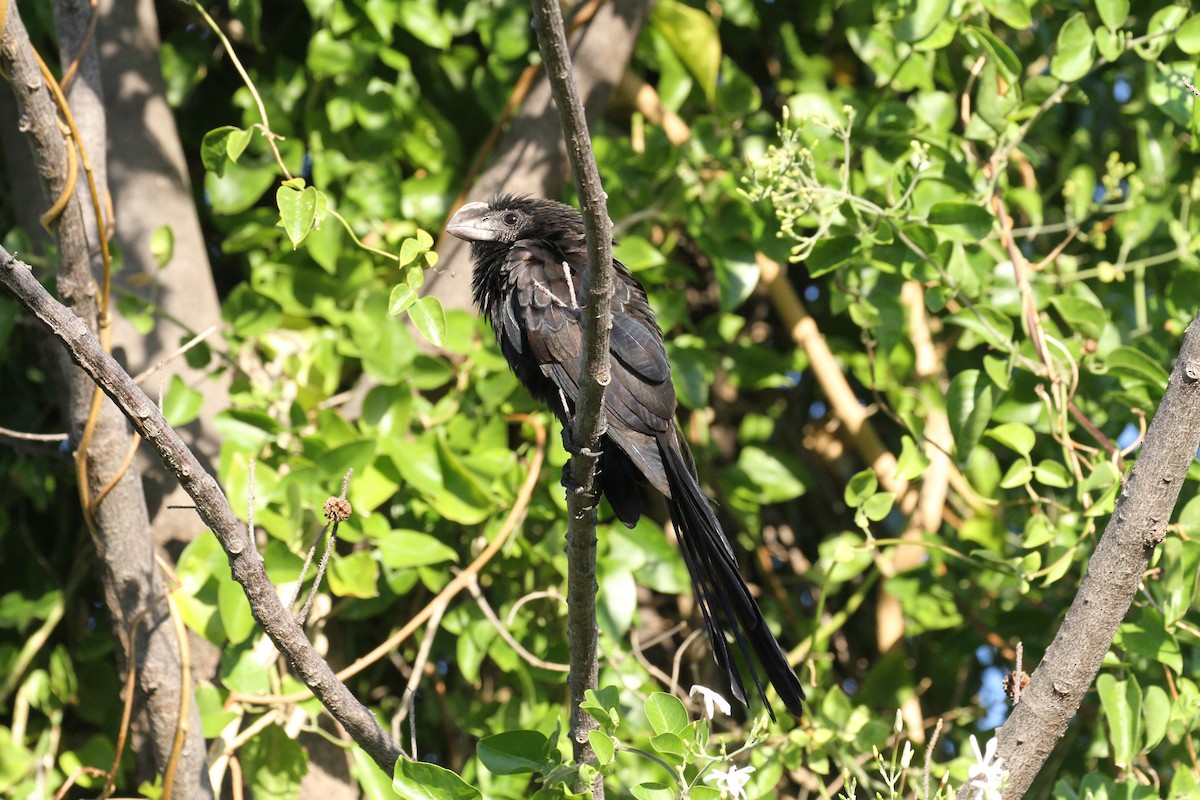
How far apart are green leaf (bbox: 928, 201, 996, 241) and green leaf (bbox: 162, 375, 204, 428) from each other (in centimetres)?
153

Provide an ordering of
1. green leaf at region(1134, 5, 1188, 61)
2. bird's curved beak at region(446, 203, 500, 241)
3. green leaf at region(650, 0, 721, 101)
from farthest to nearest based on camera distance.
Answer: green leaf at region(650, 0, 721, 101), bird's curved beak at region(446, 203, 500, 241), green leaf at region(1134, 5, 1188, 61)

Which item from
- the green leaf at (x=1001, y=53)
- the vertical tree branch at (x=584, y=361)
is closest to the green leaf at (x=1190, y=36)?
the green leaf at (x=1001, y=53)

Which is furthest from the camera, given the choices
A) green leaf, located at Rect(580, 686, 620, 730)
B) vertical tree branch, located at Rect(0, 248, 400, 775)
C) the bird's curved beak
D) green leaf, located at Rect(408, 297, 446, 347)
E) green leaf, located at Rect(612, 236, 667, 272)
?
green leaf, located at Rect(612, 236, 667, 272)

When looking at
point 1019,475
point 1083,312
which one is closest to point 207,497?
point 1019,475

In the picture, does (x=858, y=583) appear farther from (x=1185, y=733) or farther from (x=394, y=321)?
(x=394, y=321)

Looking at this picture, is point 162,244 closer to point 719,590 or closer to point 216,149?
point 216,149

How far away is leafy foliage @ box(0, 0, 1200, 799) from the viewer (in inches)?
88.4

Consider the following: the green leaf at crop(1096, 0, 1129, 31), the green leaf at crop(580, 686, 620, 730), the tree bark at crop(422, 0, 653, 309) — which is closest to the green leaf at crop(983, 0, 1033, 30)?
the green leaf at crop(1096, 0, 1129, 31)

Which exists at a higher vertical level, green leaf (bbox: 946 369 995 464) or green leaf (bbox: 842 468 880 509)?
green leaf (bbox: 946 369 995 464)

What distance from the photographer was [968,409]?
2.25 metres

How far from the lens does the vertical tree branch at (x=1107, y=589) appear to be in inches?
62.4

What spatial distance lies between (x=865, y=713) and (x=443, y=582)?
3.10ft

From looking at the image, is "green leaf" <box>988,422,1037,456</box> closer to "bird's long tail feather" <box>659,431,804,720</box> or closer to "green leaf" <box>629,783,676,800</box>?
"bird's long tail feather" <box>659,431,804,720</box>

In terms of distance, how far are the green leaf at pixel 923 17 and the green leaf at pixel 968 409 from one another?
0.71 metres
